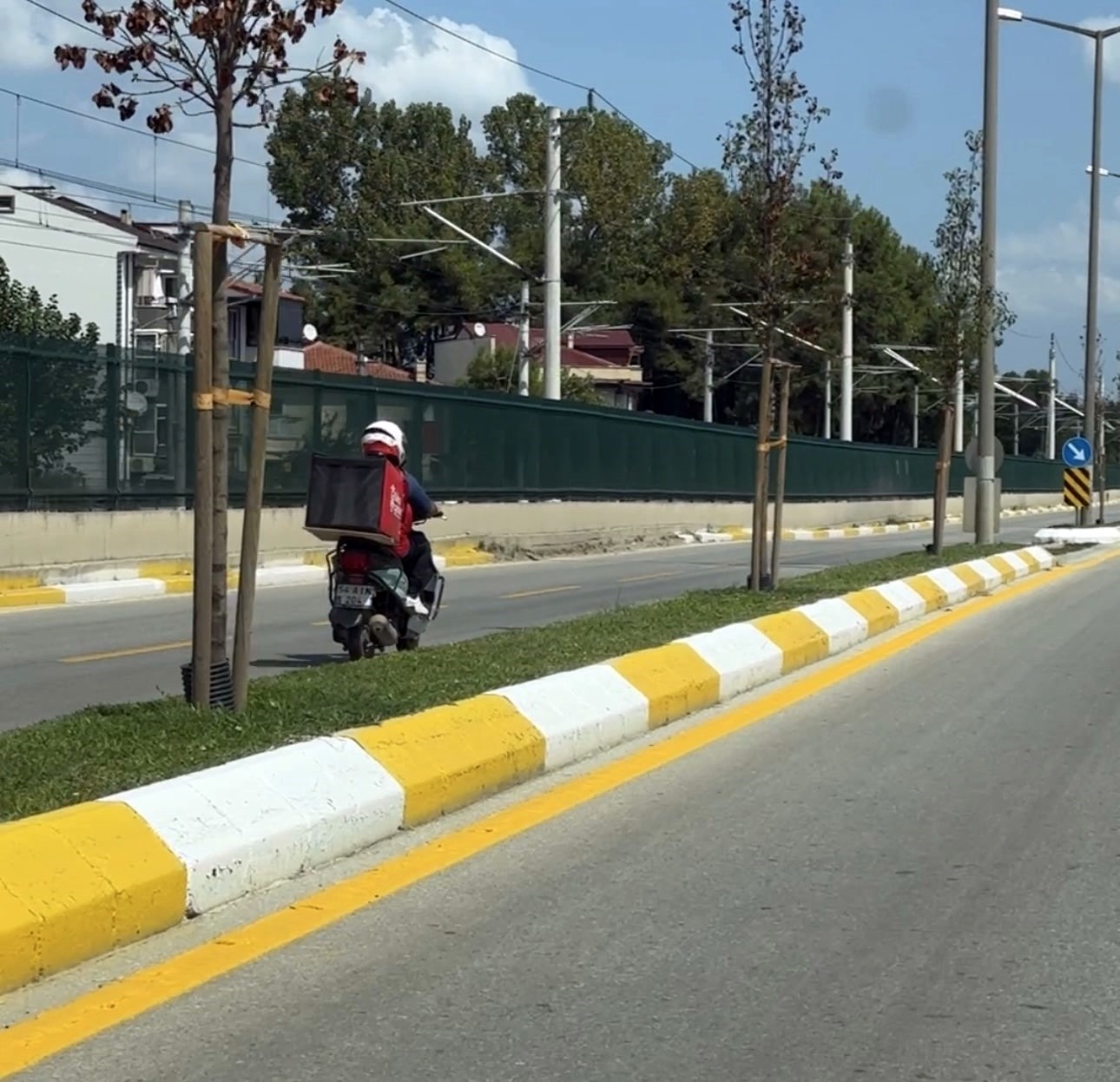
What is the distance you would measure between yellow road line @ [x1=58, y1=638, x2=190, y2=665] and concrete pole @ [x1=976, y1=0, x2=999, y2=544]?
16.2 meters

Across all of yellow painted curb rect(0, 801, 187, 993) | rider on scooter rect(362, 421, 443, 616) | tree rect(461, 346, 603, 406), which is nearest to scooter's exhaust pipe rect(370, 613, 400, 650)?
rider on scooter rect(362, 421, 443, 616)

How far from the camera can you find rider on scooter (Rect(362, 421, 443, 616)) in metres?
12.4

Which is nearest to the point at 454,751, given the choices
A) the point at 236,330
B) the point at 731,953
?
the point at 731,953

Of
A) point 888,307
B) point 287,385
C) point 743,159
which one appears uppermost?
point 888,307

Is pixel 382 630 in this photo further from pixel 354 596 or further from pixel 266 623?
pixel 266 623

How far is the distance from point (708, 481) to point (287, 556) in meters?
19.7

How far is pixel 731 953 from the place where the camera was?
19.3 ft

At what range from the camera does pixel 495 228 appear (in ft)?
249

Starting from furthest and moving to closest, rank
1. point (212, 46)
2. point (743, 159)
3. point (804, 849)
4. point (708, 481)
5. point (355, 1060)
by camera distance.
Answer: point (708, 481) → point (743, 159) → point (212, 46) → point (804, 849) → point (355, 1060)

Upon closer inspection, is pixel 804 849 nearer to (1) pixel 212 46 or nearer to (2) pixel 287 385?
(1) pixel 212 46

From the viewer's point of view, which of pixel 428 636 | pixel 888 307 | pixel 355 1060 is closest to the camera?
pixel 355 1060

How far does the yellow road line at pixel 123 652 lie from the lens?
13656 mm

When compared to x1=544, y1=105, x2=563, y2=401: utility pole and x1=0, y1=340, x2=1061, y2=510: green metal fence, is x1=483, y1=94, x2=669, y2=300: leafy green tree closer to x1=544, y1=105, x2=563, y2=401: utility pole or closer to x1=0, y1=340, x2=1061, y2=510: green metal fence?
x1=0, y1=340, x2=1061, y2=510: green metal fence

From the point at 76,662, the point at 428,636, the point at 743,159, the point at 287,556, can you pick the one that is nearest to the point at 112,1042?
the point at 76,662
